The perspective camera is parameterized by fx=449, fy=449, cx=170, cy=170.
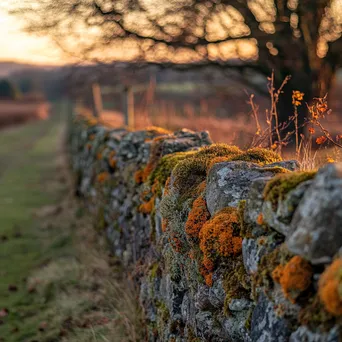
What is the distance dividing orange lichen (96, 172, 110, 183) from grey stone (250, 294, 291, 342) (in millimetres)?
5048

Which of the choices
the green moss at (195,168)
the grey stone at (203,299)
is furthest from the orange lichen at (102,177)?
the grey stone at (203,299)

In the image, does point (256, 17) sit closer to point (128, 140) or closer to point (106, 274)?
point (128, 140)

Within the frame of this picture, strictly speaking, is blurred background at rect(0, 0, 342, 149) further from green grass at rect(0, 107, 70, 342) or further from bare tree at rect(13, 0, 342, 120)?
green grass at rect(0, 107, 70, 342)

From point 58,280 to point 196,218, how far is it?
11.9 feet

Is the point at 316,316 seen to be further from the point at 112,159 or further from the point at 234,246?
the point at 112,159

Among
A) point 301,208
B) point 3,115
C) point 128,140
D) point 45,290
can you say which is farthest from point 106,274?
point 3,115

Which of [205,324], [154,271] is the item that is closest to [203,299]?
[205,324]

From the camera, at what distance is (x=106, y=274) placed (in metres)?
5.84

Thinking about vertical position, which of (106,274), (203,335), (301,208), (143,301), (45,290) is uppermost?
Result: (301,208)

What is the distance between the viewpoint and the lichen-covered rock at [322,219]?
6.48 ft

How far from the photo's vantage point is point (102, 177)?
7562mm

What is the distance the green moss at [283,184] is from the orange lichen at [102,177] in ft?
16.5

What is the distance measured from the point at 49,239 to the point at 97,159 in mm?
1725

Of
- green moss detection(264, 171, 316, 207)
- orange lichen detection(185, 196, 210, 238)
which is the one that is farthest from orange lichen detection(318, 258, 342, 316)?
orange lichen detection(185, 196, 210, 238)
